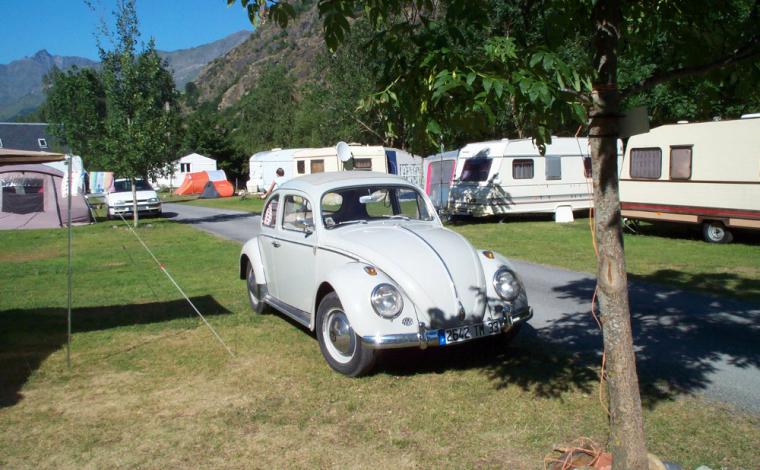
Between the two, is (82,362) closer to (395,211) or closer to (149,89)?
(395,211)

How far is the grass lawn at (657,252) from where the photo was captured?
386 inches

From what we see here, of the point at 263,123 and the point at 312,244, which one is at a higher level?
the point at 263,123

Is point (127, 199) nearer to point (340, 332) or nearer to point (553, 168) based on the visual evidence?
point (553, 168)

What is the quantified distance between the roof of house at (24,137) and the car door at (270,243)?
75.2 metres

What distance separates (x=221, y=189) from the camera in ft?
145

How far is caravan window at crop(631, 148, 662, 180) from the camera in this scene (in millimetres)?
15016

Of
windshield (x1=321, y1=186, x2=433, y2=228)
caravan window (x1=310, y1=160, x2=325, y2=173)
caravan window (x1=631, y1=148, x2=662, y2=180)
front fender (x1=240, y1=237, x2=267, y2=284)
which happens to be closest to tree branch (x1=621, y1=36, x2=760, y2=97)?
windshield (x1=321, y1=186, x2=433, y2=228)

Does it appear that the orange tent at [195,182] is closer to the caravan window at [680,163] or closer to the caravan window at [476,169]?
the caravan window at [476,169]

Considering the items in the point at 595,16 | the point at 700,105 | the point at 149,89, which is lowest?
the point at 700,105

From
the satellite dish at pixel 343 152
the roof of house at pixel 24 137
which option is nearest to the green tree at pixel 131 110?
the satellite dish at pixel 343 152

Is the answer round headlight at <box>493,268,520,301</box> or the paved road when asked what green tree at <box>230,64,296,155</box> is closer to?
the paved road

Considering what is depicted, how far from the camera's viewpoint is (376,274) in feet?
18.0

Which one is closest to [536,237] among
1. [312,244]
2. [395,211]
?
[395,211]

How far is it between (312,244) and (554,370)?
2.68 m
